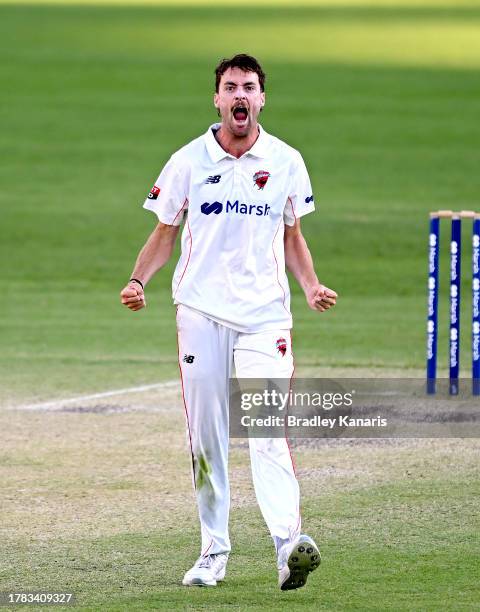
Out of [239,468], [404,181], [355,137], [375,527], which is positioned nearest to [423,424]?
[239,468]

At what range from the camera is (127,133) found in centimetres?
3256

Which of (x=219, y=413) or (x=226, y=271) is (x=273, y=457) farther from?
(x=226, y=271)

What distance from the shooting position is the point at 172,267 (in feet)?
72.2

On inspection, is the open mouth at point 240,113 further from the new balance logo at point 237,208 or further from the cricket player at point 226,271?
the new balance logo at point 237,208

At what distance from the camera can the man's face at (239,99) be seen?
22.6ft

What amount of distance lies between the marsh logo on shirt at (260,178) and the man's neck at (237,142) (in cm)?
12

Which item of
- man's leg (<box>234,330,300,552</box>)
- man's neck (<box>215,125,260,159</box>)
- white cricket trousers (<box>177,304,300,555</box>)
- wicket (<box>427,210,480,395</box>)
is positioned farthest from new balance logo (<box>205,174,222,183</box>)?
wicket (<box>427,210,480,395</box>)

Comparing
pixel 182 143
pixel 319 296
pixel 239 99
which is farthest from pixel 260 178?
pixel 182 143

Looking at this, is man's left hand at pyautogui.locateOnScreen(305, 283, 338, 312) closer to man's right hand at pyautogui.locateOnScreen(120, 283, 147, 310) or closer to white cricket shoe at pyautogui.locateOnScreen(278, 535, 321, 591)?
man's right hand at pyautogui.locateOnScreen(120, 283, 147, 310)

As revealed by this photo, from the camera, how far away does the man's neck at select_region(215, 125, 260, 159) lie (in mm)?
7000

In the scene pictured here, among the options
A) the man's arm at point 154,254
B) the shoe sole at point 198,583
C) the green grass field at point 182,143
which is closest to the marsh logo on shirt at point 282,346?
the man's arm at point 154,254

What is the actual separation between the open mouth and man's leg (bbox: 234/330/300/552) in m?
0.95

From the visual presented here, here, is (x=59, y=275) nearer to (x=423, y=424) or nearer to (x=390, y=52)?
(x=423, y=424)

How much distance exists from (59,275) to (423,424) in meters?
11.1
